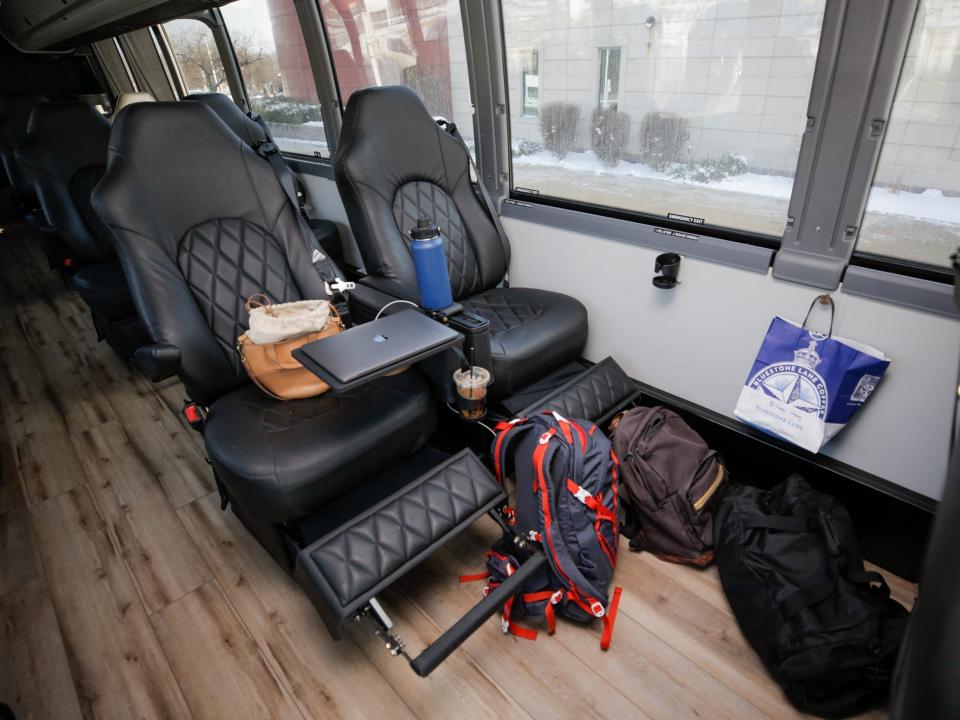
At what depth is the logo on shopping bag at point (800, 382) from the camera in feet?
4.76

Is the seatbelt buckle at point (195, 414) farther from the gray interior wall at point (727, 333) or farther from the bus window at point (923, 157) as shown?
the bus window at point (923, 157)

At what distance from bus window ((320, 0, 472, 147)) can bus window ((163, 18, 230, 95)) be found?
64.4 inches

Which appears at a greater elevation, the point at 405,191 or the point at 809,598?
the point at 405,191

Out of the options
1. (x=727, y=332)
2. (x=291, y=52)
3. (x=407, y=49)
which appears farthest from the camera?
(x=291, y=52)

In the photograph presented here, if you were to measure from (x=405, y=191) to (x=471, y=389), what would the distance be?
986 mm

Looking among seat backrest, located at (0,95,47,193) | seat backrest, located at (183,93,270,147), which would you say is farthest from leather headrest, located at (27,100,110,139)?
seat backrest, located at (0,95,47,193)

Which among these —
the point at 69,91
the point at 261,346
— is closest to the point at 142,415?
the point at 261,346

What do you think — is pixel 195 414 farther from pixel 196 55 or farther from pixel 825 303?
pixel 196 55

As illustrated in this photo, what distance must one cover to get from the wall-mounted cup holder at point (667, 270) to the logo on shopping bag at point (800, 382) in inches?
16.5

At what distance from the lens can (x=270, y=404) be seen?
1479 mm

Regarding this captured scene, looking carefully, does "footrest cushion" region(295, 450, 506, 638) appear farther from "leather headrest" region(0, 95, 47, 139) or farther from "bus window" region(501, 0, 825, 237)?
"leather headrest" region(0, 95, 47, 139)

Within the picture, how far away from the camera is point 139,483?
1953 mm

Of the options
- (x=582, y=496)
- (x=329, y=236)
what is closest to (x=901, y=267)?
(x=582, y=496)

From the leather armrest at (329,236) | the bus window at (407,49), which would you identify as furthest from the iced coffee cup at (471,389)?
the leather armrest at (329,236)
